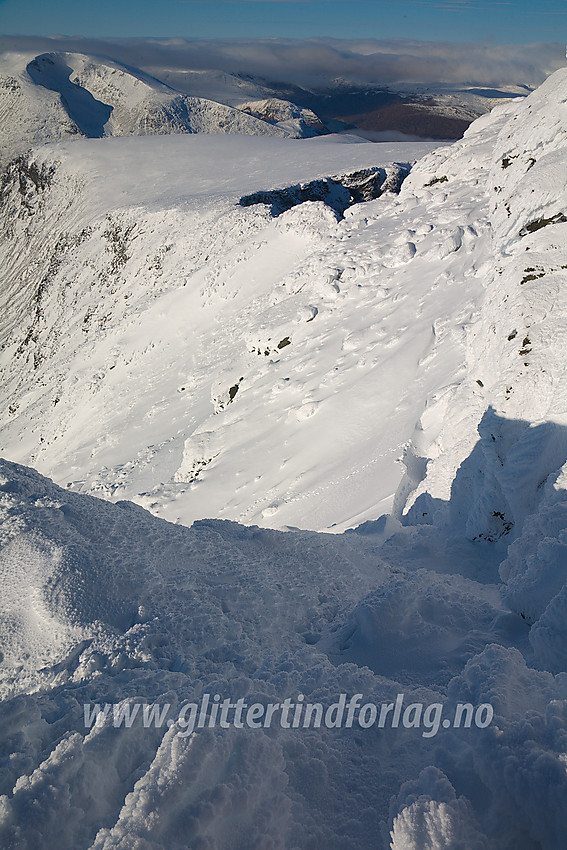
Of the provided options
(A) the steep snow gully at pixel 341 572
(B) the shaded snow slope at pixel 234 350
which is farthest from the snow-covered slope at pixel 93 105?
(A) the steep snow gully at pixel 341 572

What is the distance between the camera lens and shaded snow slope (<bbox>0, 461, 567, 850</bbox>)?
1794mm

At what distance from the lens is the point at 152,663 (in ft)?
9.93

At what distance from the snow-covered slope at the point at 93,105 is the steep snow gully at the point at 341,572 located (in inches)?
3862

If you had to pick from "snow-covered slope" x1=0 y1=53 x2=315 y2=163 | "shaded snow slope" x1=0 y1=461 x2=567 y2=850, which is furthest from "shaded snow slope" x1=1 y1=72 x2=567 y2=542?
"snow-covered slope" x1=0 y1=53 x2=315 y2=163

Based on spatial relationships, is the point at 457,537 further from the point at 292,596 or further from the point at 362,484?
the point at 362,484

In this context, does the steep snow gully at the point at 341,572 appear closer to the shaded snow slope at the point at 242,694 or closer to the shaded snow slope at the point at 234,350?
the shaded snow slope at the point at 242,694

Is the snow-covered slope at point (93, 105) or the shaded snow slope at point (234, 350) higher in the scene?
the snow-covered slope at point (93, 105)

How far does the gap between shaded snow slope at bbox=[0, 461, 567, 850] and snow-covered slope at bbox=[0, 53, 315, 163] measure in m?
108

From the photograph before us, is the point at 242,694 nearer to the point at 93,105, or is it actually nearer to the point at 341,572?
the point at 341,572

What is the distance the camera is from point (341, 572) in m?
4.88

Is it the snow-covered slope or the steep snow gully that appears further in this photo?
the snow-covered slope

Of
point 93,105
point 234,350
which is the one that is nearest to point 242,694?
point 234,350

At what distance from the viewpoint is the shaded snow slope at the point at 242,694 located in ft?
5.89

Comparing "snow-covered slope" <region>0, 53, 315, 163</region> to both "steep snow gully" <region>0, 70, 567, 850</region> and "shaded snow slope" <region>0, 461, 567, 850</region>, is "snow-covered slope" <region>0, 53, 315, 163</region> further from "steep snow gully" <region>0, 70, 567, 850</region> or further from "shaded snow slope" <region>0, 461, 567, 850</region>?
"shaded snow slope" <region>0, 461, 567, 850</region>
